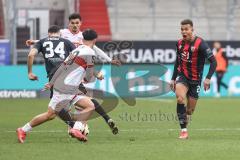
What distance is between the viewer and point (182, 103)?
14.7 meters

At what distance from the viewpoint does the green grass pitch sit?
11758 millimetres

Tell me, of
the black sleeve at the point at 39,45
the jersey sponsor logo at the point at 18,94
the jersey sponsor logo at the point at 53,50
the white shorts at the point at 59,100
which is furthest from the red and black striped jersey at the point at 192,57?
the jersey sponsor logo at the point at 18,94

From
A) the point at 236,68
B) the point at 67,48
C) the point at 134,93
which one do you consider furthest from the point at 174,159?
the point at 236,68

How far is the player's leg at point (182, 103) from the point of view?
1459cm

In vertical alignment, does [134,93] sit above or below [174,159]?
below

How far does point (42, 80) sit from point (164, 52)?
19.2 feet

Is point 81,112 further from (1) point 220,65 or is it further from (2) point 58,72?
(1) point 220,65

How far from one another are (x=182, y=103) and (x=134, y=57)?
17.1 metres

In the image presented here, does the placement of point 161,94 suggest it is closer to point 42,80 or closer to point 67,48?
→ point 42,80

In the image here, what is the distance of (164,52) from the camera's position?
32.2 metres

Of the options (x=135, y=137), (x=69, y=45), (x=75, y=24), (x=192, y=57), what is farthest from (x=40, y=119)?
(x=192, y=57)

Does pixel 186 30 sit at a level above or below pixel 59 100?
above

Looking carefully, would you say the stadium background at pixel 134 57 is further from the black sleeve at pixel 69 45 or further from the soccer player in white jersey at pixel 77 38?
the black sleeve at pixel 69 45

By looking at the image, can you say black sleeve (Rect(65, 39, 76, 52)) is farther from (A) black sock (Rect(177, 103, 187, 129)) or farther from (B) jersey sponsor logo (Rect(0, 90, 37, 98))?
(B) jersey sponsor logo (Rect(0, 90, 37, 98))
